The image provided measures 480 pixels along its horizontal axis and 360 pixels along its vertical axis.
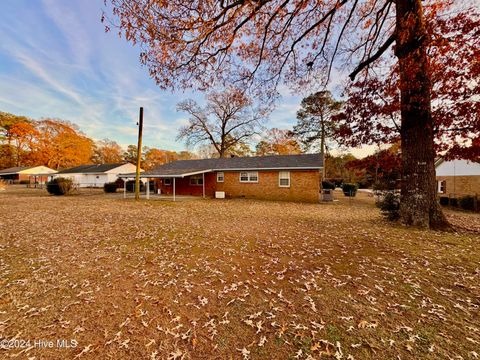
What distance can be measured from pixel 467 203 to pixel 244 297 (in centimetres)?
1813

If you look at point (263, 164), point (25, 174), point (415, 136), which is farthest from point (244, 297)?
point (25, 174)

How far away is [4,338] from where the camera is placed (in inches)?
93.7

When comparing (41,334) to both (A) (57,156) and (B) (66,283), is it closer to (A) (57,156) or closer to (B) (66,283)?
(B) (66,283)

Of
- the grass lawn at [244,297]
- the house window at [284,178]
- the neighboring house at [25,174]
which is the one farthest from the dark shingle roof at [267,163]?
the neighboring house at [25,174]

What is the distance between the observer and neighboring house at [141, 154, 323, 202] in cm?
1688

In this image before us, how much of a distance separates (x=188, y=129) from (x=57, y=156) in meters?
36.0

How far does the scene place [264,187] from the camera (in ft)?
60.1

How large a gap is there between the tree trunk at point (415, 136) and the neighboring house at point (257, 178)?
899 cm

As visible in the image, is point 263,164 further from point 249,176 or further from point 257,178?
point 249,176

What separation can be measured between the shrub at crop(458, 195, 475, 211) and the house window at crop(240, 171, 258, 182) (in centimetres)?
1409

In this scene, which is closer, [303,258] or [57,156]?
[303,258]

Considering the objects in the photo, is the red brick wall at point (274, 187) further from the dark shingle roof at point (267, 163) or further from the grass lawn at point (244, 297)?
the grass lawn at point (244, 297)

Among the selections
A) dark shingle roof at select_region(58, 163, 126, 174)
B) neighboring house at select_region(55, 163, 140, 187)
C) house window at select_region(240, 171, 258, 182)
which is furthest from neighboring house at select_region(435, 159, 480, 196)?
dark shingle roof at select_region(58, 163, 126, 174)

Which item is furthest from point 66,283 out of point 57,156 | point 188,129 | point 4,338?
point 57,156
